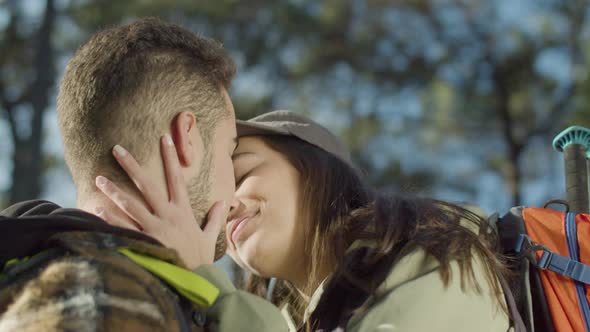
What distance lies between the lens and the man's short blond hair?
1.50m

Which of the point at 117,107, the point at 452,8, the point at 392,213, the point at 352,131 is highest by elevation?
the point at 452,8

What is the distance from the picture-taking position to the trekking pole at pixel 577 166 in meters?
2.17

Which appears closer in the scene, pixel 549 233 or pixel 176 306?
pixel 176 306

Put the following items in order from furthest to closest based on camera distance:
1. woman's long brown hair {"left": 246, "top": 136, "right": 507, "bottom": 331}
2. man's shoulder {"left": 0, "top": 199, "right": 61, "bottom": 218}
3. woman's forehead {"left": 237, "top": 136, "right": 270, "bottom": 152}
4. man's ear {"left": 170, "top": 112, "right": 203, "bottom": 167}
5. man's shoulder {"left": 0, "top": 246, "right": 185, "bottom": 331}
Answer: woman's forehead {"left": 237, "top": 136, "right": 270, "bottom": 152}, woman's long brown hair {"left": 246, "top": 136, "right": 507, "bottom": 331}, man's ear {"left": 170, "top": 112, "right": 203, "bottom": 167}, man's shoulder {"left": 0, "top": 199, "right": 61, "bottom": 218}, man's shoulder {"left": 0, "top": 246, "right": 185, "bottom": 331}

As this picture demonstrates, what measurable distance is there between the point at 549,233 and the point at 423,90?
8.57 metres

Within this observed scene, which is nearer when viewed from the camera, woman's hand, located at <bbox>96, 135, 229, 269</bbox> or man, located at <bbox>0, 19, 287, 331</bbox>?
man, located at <bbox>0, 19, 287, 331</bbox>

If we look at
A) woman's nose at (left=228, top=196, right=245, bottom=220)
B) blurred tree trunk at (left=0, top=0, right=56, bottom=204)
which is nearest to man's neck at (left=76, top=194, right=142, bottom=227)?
woman's nose at (left=228, top=196, right=245, bottom=220)

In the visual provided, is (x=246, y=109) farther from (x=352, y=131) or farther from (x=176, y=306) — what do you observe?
(x=176, y=306)

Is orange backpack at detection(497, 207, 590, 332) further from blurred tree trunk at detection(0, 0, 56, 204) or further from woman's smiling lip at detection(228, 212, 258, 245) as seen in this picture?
blurred tree trunk at detection(0, 0, 56, 204)

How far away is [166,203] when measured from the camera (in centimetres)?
151

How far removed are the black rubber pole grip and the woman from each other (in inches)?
16.8

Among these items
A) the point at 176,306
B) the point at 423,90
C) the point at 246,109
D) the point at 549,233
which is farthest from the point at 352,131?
the point at 176,306

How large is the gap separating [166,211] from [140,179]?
0.09 m

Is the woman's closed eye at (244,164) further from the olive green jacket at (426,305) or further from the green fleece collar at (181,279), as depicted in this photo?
the green fleece collar at (181,279)
